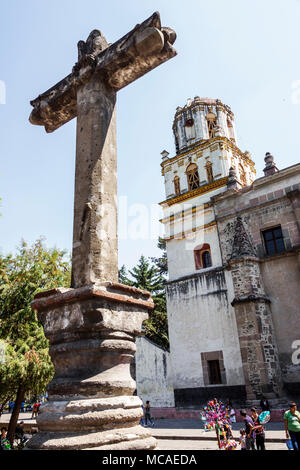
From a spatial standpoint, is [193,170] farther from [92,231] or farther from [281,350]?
[92,231]

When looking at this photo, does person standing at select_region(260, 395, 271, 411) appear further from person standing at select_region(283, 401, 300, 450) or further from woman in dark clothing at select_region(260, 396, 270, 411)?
person standing at select_region(283, 401, 300, 450)

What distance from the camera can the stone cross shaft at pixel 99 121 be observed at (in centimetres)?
290

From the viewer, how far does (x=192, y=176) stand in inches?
789

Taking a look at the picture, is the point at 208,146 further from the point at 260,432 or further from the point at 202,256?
the point at 260,432

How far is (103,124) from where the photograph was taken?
334 cm

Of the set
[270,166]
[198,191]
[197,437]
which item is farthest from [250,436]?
[198,191]

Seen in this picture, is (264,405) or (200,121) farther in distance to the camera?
(200,121)

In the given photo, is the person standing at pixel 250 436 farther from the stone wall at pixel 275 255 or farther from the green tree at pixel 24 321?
the stone wall at pixel 275 255

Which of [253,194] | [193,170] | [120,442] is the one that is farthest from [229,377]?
[120,442]

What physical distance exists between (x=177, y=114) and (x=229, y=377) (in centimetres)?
1554

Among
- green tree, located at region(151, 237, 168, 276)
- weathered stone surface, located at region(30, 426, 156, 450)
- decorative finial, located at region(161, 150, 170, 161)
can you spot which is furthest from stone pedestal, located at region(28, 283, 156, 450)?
green tree, located at region(151, 237, 168, 276)

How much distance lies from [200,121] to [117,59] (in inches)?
733

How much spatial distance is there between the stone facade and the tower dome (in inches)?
36.1
